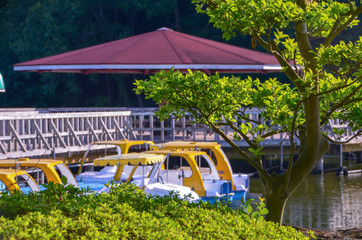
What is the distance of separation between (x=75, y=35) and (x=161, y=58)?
22.8 meters

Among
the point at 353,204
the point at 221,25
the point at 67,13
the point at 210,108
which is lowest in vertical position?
the point at 353,204

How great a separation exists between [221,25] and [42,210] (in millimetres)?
3787

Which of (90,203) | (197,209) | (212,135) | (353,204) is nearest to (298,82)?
(197,209)

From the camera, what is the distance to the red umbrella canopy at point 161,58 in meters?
21.7

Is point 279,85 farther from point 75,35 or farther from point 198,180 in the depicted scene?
point 75,35

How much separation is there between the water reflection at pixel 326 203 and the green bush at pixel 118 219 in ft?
27.8

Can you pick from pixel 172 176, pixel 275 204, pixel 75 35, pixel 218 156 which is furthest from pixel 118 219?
pixel 75 35

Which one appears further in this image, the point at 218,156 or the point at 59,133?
the point at 59,133

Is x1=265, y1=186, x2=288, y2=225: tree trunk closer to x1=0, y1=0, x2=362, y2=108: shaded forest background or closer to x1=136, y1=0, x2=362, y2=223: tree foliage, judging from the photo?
x1=136, y1=0, x2=362, y2=223: tree foliage

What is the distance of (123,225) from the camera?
530 centimetres

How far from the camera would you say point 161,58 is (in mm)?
22078

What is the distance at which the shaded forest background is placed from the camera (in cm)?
→ 4216

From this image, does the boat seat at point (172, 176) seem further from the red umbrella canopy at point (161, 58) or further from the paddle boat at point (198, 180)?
the red umbrella canopy at point (161, 58)

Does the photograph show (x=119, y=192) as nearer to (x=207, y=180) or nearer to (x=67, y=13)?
(x=207, y=180)
